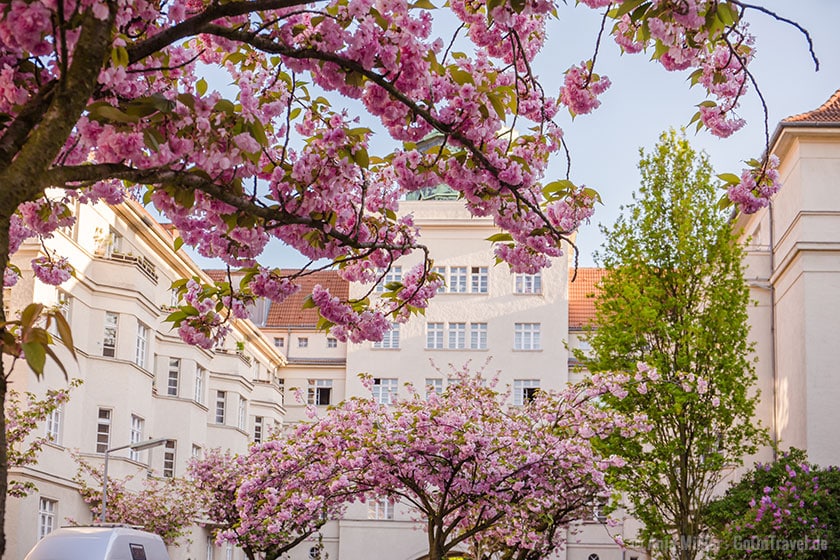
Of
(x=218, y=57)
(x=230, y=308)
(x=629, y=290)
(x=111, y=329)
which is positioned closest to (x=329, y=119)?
(x=218, y=57)

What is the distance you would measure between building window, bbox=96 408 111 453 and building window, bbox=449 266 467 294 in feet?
88.6

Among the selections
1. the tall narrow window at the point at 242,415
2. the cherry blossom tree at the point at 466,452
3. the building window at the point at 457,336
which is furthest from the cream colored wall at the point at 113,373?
the building window at the point at 457,336

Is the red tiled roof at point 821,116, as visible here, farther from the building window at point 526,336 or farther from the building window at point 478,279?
the building window at point 478,279

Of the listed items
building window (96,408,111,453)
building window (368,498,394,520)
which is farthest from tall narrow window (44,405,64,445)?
building window (368,498,394,520)

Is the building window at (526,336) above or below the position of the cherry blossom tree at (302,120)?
above

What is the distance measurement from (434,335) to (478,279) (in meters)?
3.69

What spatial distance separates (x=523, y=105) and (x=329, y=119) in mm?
1626

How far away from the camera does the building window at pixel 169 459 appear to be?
44.1 meters

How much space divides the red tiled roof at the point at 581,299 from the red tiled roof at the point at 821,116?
25930mm

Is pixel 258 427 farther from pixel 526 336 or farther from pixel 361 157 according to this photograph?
pixel 361 157

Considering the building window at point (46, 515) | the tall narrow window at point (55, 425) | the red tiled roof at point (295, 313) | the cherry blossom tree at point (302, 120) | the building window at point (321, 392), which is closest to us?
the cherry blossom tree at point (302, 120)

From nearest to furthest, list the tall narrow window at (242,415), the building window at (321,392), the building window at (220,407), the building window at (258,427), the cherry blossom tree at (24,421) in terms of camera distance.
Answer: the cherry blossom tree at (24,421) → the building window at (220,407) → the tall narrow window at (242,415) → the building window at (258,427) → the building window at (321,392)

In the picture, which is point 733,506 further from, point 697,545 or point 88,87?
point 88,87

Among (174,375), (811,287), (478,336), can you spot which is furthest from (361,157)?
(478,336)
